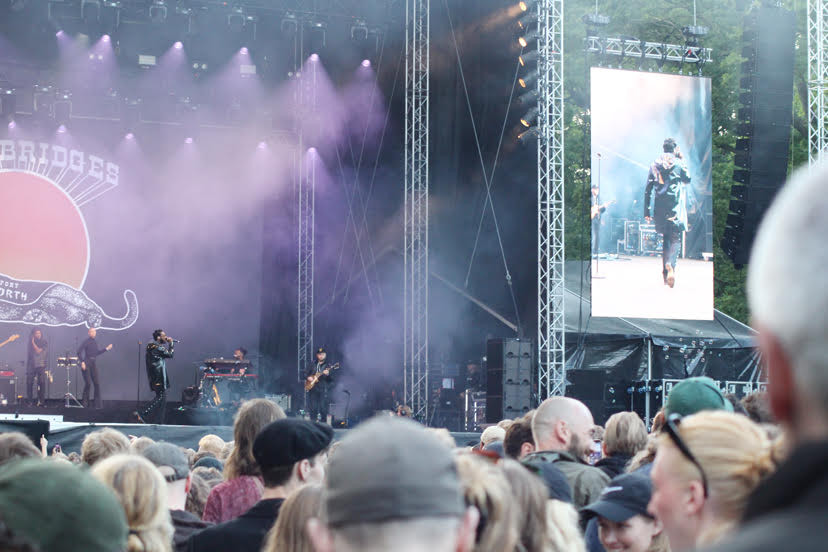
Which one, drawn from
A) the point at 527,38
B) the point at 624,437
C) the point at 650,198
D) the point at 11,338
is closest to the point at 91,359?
the point at 11,338

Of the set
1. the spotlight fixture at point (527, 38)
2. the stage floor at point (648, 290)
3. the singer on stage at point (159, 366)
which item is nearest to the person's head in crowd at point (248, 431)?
the spotlight fixture at point (527, 38)

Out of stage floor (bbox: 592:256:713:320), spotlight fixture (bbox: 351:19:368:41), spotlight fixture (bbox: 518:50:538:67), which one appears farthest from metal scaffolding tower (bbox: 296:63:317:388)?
spotlight fixture (bbox: 518:50:538:67)

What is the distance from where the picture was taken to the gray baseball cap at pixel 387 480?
1.29m

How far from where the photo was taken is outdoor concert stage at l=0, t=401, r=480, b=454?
10.8m

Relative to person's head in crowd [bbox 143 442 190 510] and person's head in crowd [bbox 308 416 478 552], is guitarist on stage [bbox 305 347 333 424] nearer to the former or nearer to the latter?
person's head in crowd [bbox 143 442 190 510]

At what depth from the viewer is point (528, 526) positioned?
2.47 m

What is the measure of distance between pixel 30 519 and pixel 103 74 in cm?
1953

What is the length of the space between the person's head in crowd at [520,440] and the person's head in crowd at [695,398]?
146 centimetres

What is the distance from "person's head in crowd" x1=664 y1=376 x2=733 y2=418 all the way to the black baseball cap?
51 cm

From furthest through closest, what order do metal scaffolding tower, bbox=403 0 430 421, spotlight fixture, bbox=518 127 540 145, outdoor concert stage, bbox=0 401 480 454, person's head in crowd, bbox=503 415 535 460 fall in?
1. metal scaffolding tower, bbox=403 0 430 421
2. spotlight fixture, bbox=518 127 540 145
3. outdoor concert stage, bbox=0 401 480 454
4. person's head in crowd, bbox=503 415 535 460

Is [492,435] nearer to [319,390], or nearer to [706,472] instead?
[706,472]

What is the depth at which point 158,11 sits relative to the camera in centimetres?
1861

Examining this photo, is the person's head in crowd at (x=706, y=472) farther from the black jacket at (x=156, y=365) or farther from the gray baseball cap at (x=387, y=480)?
the black jacket at (x=156, y=365)

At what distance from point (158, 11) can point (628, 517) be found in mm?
17346
